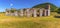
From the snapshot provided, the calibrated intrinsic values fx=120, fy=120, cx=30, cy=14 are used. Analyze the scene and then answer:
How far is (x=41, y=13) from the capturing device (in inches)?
1296

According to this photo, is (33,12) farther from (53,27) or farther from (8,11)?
(53,27)

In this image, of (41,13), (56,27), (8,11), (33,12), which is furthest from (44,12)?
(56,27)

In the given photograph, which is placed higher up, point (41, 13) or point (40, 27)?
point (41, 13)

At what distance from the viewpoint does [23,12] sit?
3384 cm

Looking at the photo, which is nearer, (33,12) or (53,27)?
(53,27)

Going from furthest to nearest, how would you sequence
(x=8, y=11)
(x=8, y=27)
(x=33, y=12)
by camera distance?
(x=8, y=11)
(x=33, y=12)
(x=8, y=27)

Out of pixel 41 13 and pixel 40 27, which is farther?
pixel 41 13

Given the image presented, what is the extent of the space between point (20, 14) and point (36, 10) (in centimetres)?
472

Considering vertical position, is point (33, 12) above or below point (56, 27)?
above

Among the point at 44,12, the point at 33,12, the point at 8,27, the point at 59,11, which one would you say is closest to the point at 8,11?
the point at 33,12

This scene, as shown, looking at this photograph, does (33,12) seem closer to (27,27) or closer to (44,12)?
(44,12)

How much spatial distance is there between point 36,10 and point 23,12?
12.6 ft

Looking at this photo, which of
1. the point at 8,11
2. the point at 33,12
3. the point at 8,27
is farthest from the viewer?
the point at 8,11

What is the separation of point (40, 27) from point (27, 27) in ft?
6.90
